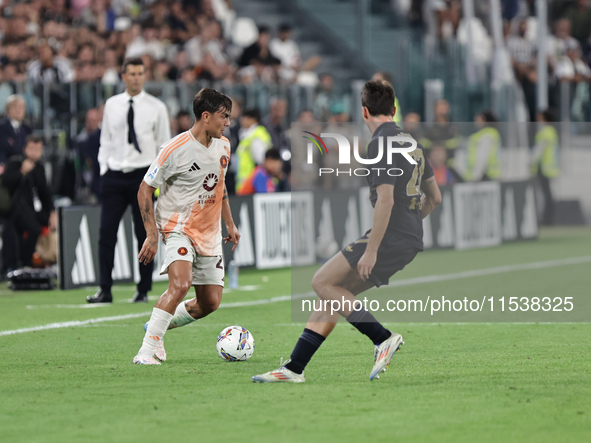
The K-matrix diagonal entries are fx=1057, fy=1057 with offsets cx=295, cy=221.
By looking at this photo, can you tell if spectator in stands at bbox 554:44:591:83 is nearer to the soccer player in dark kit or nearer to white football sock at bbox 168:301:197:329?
white football sock at bbox 168:301:197:329

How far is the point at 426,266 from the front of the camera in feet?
50.3

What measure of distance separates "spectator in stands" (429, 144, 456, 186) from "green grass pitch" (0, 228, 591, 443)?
8132 millimetres

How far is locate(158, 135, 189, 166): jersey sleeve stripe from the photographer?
759 cm

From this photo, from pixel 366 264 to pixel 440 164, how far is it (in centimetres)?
1262

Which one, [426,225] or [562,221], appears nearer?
[426,225]

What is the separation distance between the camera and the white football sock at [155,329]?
761 cm

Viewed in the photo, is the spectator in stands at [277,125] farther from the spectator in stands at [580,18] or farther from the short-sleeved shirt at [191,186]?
the spectator in stands at [580,18]

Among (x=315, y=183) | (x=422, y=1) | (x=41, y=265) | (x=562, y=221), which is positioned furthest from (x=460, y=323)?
(x=422, y=1)

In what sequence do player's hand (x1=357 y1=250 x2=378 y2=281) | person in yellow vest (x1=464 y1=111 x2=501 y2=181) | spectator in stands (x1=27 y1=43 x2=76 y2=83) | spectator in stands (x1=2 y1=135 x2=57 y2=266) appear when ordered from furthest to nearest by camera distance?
1. person in yellow vest (x1=464 y1=111 x2=501 y2=181)
2. spectator in stands (x1=27 y1=43 x2=76 y2=83)
3. spectator in stands (x1=2 y1=135 x2=57 y2=266)
4. player's hand (x1=357 y1=250 x2=378 y2=281)

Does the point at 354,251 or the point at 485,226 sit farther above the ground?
the point at 354,251

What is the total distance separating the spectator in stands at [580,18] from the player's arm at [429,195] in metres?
21.8

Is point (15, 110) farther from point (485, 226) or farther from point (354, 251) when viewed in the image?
point (354, 251)

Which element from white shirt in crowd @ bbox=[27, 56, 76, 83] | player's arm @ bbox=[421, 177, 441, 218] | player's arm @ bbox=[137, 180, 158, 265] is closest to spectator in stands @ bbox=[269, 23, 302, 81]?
white shirt in crowd @ bbox=[27, 56, 76, 83]

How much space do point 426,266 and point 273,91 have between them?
18.5 ft
